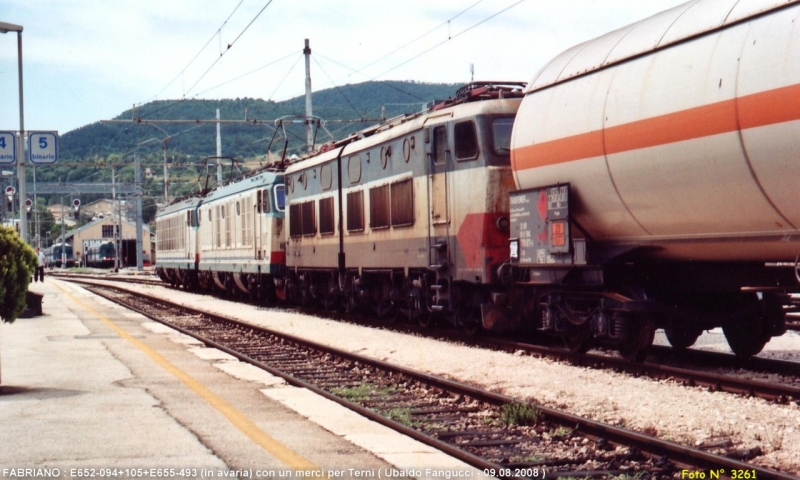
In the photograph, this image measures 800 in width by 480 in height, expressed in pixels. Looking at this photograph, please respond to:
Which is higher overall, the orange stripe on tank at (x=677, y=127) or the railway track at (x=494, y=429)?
Result: the orange stripe on tank at (x=677, y=127)

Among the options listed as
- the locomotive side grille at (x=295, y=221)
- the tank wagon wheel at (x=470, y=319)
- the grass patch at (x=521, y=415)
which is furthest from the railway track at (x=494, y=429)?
the locomotive side grille at (x=295, y=221)

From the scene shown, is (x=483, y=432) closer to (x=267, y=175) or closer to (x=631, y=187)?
(x=631, y=187)

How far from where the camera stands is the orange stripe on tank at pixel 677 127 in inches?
315

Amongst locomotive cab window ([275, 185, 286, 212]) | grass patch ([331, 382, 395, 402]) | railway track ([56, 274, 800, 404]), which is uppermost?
locomotive cab window ([275, 185, 286, 212])

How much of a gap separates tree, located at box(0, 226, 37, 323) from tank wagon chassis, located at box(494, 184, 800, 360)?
5895 mm

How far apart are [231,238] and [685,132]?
22.7 m

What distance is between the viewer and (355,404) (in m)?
9.11

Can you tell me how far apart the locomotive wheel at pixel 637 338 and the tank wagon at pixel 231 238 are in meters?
15.0

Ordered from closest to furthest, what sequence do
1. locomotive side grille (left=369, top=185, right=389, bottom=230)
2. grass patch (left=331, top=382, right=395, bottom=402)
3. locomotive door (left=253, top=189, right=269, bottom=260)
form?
grass patch (left=331, top=382, right=395, bottom=402)
locomotive side grille (left=369, top=185, right=389, bottom=230)
locomotive door (left=253, top=189, right=269, bottom=260)

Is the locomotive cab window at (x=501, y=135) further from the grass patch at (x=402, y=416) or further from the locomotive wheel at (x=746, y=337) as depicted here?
the grass patch at (x=402, y=416)

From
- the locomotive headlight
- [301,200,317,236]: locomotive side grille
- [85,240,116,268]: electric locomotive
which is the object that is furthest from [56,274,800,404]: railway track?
[85,240,116,268]: electric locomotive

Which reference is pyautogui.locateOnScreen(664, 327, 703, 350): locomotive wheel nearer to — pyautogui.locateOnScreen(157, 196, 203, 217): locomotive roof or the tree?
the tree

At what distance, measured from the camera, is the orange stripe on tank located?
315 inches

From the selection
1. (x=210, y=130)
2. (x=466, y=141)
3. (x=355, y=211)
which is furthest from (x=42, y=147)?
(x=210, y=130)
